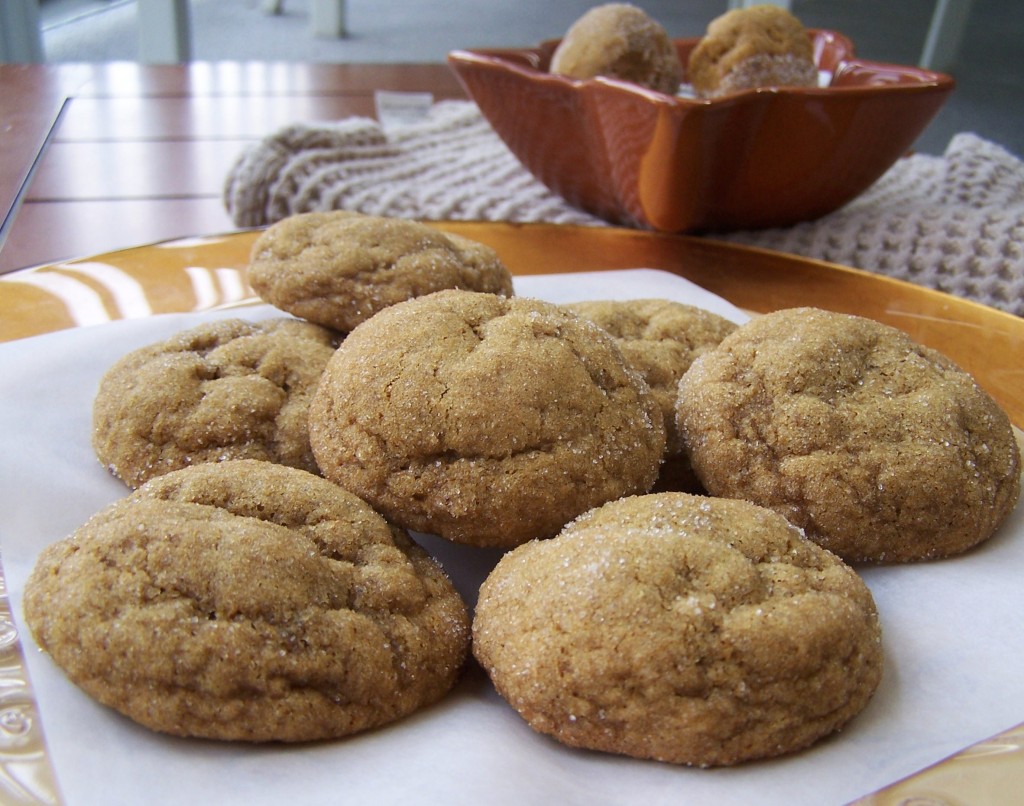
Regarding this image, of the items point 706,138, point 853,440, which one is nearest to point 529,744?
point 853,440

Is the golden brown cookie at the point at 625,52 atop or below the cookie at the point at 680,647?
atop

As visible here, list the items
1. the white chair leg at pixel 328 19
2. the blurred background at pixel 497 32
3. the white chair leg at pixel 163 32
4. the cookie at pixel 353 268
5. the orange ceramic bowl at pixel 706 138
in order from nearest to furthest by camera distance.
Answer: the cookie at pixel 353 268 → the orange ceramic bowl at pixel 706 138 → the blurred background at pixel 497 32 → the white chair leg at pixel 163 32 → the white chair leg at pixel 328 19

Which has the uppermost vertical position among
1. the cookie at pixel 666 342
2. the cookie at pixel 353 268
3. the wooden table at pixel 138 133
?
the cookie at pixel 353 268

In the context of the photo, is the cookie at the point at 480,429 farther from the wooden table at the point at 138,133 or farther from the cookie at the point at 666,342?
the wooden table at the point at 138,133

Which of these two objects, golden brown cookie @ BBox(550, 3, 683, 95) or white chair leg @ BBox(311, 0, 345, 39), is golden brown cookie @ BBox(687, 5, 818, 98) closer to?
golden brown cookie @ BBox(550, 3, 683, 95)

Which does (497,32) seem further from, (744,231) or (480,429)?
(480,429)

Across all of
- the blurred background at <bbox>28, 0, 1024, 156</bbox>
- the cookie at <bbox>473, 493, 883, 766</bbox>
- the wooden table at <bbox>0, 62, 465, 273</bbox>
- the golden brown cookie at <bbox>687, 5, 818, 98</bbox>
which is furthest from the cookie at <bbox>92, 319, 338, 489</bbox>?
the blurred background at <bbox>28, 0, 1024, 156</bbox>

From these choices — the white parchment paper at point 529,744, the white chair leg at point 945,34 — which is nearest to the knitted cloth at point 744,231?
the white parchment paper at point 529,744
